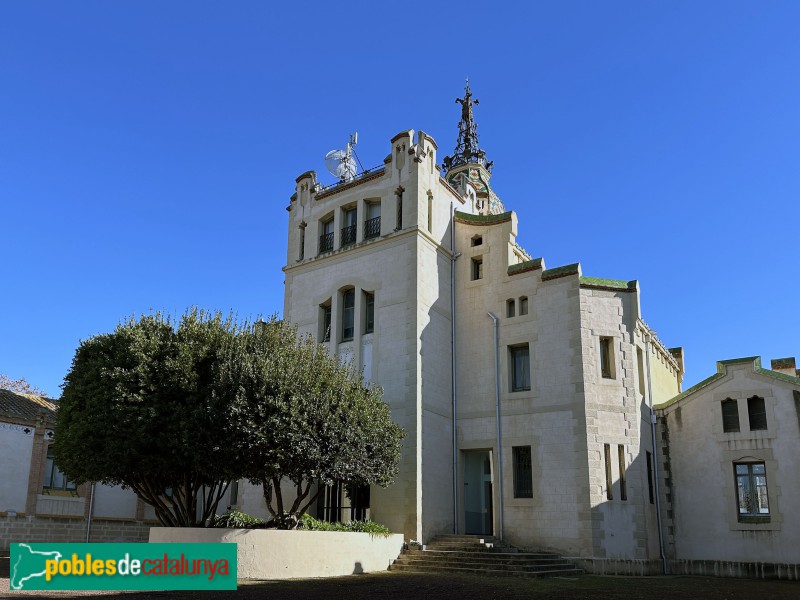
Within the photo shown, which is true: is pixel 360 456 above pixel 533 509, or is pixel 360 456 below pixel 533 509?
above

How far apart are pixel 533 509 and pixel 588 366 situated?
495 cm

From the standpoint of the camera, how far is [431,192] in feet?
85.6

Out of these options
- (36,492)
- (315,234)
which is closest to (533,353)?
(315,234)

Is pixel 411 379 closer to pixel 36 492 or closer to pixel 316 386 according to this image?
pixel 316 386

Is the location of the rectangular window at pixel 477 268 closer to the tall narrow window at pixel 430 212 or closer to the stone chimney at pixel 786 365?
the tall narrow window at pixel 430 212

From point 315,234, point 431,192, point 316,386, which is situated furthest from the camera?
point 315,234

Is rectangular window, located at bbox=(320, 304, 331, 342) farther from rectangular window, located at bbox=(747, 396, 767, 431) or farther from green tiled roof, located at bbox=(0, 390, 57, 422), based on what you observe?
rectangular window, located at bbox=(747, 396, 767, 431)

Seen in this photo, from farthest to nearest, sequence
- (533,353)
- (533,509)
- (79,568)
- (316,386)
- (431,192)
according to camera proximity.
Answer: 1. (431,192)
2. (533,353)
3. (533,509)
4. (316,386)
5. (79,568)

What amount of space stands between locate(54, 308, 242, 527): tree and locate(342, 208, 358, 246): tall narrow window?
→ 324 inches

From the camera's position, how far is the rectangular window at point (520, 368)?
23.9 m

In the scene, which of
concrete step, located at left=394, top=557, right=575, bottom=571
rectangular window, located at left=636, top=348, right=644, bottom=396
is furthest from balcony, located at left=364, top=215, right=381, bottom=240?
concrete step, located at left=394, top=557, right=575, bottom=571

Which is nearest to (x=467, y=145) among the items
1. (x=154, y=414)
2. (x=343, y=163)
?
(x=343, y=163)

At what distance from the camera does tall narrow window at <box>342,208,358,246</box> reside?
89.4 ft

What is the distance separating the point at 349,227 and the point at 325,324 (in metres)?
4.00
